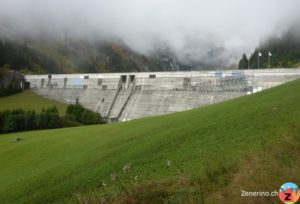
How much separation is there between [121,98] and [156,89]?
1082 centimetres

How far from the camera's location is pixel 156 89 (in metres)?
80.0

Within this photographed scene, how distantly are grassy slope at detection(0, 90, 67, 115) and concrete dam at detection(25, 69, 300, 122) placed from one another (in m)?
3.48

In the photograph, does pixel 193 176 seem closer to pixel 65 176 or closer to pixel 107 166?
pixel 107 166

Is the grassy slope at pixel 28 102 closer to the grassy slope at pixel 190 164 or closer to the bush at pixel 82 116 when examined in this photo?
the bush at pixel 82 116

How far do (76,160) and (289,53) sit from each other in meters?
133

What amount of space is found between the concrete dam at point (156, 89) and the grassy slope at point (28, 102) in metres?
3.48

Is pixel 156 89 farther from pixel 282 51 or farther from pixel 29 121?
pixel 282 51

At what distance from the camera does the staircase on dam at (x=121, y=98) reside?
81.9 m

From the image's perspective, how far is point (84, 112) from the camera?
74.9 meters

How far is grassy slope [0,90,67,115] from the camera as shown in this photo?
3543 inches

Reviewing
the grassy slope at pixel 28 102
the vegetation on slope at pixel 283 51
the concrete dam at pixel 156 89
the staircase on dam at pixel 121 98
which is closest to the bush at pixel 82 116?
the staircase on dam at pixel 121 98

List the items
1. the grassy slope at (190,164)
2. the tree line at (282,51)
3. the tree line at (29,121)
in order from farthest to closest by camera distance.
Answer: the tree line at (282,51) < the tree line at (29,121) < the grassy slope at (190,164)

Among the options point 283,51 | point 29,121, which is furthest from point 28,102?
point 283,51

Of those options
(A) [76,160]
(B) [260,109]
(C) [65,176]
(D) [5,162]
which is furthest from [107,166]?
(D) [5,162]
